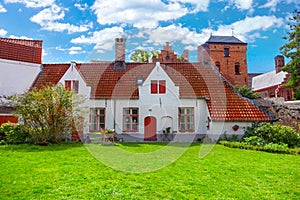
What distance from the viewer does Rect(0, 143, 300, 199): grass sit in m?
6.12

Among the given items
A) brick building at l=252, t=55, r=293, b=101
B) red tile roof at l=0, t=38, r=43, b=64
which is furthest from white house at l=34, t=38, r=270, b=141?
brick building at l=252, t=55, r=293, b=101

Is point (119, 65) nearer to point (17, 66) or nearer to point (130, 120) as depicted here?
point (130, 120)

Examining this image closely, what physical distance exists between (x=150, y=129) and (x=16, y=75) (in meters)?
12.1

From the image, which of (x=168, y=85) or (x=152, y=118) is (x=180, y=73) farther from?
(x=152, y=118)

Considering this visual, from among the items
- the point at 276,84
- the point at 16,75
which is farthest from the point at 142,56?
the point at 276,84

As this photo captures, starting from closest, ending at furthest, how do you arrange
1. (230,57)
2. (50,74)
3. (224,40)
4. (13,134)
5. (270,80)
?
(13,134), (50,74), (270,80), (230,57), (224,40)

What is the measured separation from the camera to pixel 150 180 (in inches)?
282

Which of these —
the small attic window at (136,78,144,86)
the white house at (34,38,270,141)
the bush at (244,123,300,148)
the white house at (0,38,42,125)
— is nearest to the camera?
the bush at (244,123,300,148)

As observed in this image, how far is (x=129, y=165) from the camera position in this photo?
29.3 ft

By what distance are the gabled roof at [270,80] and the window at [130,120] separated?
24.8m

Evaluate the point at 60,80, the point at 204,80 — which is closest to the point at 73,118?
the point at 60,80

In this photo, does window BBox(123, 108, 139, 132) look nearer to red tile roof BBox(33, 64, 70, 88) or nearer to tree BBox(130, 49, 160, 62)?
red tile roof BBox(33, 64, 70, 88)

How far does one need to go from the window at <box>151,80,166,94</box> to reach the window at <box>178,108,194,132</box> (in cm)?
191

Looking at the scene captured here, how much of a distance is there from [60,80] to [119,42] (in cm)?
591
